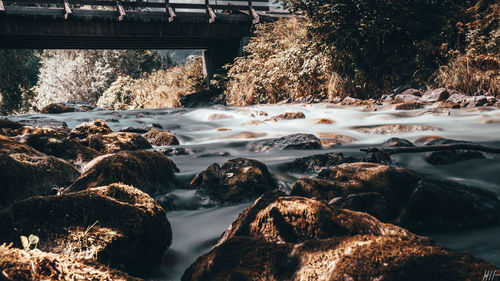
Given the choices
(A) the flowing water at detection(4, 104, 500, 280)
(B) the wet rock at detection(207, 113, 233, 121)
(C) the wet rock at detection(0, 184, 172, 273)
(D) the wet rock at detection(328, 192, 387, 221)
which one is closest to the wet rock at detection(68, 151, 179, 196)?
(A) the flowing water at detection(4, 104, 500, 280)

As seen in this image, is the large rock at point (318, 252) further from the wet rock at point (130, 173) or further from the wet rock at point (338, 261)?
the wet rock at point (130, 173)

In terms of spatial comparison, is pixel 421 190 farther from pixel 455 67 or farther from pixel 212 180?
pixel 455 67

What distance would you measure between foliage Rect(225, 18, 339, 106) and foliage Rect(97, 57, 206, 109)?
487 cm

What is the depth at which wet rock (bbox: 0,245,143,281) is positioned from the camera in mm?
1295

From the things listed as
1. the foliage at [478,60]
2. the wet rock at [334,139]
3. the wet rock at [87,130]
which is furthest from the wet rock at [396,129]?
the wet rock at [87,130]

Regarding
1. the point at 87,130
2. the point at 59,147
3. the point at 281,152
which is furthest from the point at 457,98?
the point at 59,147

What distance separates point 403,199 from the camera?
330 centimetres

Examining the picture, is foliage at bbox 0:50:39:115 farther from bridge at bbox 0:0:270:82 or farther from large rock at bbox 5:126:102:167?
large rock at bbox 5:126:102:167

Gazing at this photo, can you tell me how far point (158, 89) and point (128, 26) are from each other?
5.89m

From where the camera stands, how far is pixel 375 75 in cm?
1256

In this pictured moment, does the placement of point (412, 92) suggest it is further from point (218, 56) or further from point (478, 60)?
point (218, 56)

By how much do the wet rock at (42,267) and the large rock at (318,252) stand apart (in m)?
A: 0.64

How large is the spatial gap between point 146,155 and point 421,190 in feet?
9.25

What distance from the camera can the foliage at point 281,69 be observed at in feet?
43.8
